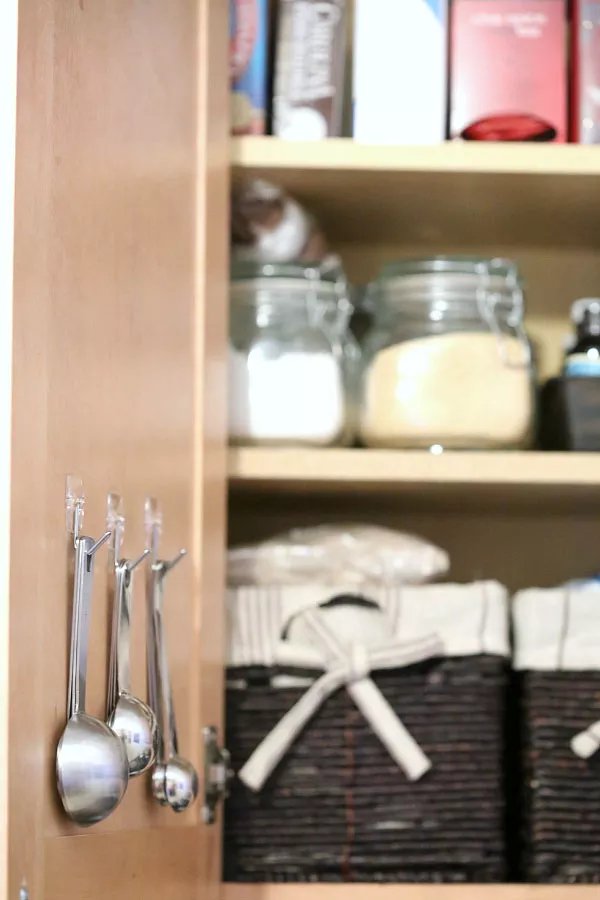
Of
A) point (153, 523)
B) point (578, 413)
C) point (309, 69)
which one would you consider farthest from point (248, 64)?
point (153, 523)

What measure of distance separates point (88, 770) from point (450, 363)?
613 millimetres

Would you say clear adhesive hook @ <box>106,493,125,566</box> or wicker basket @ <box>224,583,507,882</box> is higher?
clear adhesive hook @ <box>106,493,125,566</box>

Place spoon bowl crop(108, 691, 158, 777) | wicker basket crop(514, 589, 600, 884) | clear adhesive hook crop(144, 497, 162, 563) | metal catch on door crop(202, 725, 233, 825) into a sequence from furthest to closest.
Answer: wicker basket crop(514, 589, 600, 884) < metal catch on door crop(202, 725, 233, 825) < clear adhesive hook crop(144, 497, 162, 563) < spoon bowl crop(108, 691, 158, 777)

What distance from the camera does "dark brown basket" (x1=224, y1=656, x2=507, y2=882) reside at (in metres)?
1.00

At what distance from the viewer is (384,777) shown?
1.00 m

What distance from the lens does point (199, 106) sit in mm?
913

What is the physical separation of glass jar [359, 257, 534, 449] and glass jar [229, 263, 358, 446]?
0.13 feet

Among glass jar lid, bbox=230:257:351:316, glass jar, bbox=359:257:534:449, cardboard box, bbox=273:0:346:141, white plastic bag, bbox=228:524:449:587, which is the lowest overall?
white plastic bag, bbox=228:524:449:587

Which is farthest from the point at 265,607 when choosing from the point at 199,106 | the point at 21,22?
the point at 21,22

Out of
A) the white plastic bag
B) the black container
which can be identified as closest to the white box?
the black container

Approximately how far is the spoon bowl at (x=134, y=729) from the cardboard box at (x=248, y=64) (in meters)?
0.63

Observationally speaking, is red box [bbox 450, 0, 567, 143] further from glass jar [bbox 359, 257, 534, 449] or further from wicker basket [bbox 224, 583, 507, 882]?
wicker basket [bbox 224, 583, 507, 882]

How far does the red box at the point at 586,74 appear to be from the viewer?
1.08 metres

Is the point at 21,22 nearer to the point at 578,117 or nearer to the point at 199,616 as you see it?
the point at 199,616
